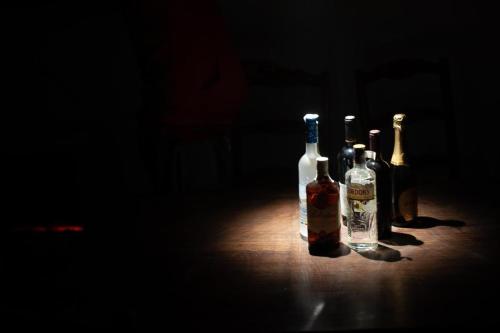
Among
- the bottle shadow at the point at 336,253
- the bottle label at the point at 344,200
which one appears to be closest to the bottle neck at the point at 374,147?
the bottle label at the point at 344,200

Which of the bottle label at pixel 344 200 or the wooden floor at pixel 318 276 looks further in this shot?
the bottle label at pixel 344 200

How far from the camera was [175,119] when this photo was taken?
6.81 feet

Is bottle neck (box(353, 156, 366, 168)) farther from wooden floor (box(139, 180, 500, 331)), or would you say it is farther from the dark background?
the dark background

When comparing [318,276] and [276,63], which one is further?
[276,63]

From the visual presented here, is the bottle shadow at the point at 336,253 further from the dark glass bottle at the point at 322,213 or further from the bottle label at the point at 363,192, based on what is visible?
the bottle label at the point at 363,192

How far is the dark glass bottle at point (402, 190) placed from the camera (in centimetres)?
134

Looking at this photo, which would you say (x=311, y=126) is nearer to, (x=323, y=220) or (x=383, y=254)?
(x=323, y=220)

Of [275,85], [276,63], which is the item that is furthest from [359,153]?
[276,63]

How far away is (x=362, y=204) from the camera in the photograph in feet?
3.91

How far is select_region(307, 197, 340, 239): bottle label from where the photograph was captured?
116 cm

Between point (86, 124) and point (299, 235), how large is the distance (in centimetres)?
232

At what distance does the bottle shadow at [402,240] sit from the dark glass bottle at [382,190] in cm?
2

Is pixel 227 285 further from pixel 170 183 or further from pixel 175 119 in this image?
pixel 170 183

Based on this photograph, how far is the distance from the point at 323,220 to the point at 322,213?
17mm
